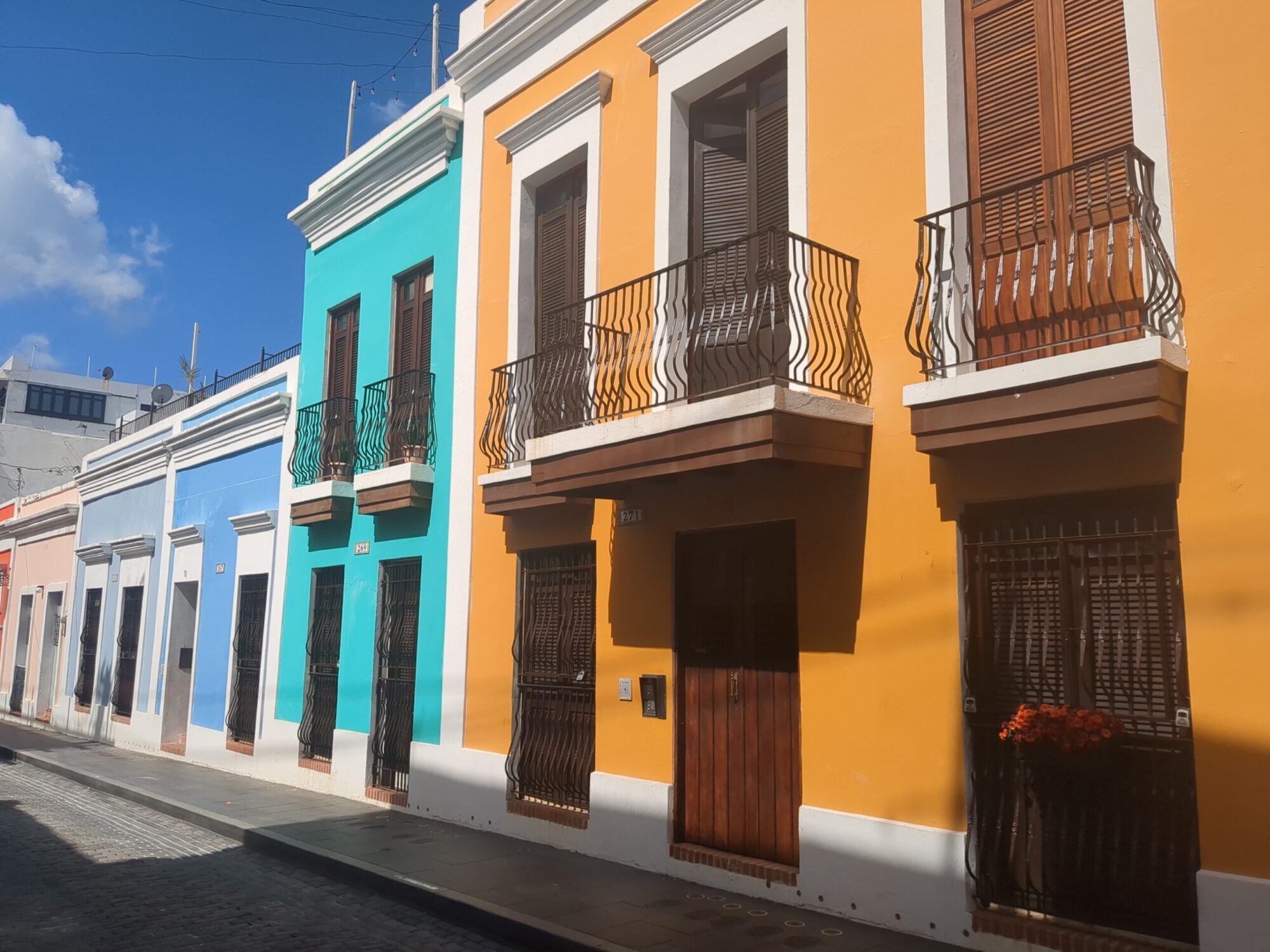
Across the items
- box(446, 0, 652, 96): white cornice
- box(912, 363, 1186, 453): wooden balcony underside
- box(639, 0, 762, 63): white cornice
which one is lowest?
box(912, 363, 1186, 453): wooden balcony underside

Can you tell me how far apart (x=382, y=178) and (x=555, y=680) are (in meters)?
6.63

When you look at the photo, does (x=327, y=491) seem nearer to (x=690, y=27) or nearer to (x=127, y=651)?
(x=690, y=27)

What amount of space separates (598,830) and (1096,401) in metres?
5.03

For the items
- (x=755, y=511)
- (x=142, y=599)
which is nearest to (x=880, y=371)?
(x=755, y=511)

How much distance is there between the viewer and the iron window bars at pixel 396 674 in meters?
11.0

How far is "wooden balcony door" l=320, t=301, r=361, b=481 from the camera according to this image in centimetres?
1238

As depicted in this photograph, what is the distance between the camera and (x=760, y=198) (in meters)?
7.96

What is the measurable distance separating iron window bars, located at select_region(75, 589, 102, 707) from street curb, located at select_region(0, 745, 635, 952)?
8.74 meters

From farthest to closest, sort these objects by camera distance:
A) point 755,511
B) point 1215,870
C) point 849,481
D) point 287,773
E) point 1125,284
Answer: point 287,773 < point 755,511 < point 849,481 < point 1125,284 < point 1215,870

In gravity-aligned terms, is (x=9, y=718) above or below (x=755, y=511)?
below

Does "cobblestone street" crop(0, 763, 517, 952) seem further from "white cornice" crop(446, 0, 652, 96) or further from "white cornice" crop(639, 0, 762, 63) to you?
"white cornice" crop(446, 0, 652, 96)

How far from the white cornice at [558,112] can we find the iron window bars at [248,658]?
6.80 metres

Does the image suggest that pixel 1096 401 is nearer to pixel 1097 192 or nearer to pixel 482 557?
pixel 1097 192

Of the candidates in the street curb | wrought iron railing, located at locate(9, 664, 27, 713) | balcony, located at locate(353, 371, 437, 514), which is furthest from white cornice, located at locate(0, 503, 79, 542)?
balcony, located at locate(353, 371, 437, 514)
